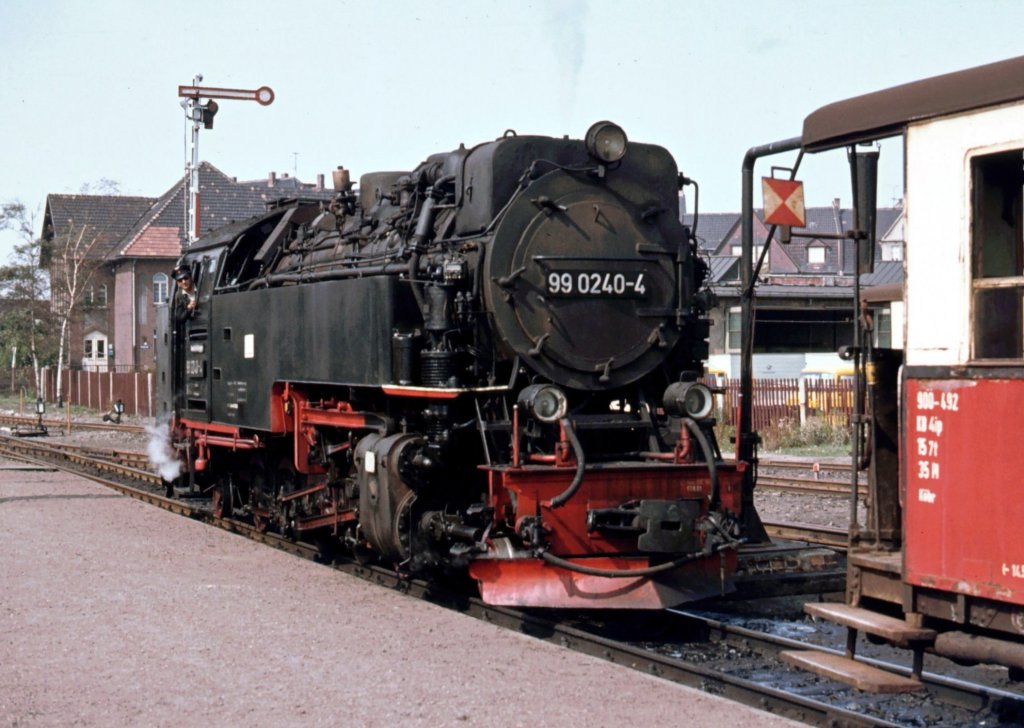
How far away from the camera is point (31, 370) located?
5931cm

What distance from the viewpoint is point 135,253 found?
185 feet

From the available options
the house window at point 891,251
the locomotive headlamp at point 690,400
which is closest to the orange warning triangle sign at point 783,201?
the locomotive headlamp at point 690,400

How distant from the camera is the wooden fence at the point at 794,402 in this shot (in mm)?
25281

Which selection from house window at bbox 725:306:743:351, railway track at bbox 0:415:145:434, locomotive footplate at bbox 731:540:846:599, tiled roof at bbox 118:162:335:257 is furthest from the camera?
tiled roof at bbox 118:162:335:257

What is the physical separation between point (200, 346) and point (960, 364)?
1053cm

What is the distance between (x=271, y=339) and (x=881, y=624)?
7446 millimetres

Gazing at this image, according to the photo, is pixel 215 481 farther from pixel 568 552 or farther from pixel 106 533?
pixel 568 552

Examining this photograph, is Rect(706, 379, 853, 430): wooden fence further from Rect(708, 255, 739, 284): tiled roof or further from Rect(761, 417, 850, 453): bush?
Rect(708, 255, 739, 284): tiled roof

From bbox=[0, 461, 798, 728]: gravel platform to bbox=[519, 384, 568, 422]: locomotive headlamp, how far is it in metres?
1.50

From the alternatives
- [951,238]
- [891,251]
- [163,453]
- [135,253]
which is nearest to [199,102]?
[163,453]

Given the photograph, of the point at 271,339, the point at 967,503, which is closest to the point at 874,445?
the point at 967,503

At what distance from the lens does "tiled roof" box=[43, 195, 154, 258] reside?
5956cm

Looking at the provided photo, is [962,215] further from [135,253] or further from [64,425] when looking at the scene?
[135,253]

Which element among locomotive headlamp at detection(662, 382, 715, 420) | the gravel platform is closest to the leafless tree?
the gravel platform
